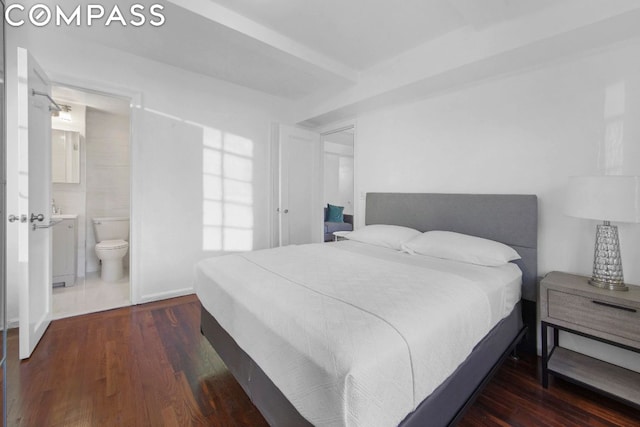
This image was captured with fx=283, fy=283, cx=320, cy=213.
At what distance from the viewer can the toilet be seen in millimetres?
3689

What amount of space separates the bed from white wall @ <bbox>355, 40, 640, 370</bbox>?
0.78 feet

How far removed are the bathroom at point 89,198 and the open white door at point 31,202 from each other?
33.7 inches

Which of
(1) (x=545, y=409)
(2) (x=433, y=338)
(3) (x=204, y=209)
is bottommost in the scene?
(1) (x=545, y=409)

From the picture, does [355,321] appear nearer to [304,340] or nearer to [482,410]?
[304,340]

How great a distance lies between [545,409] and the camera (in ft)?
5.27

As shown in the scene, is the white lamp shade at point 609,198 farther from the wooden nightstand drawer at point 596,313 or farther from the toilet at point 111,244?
the toilet at point 111,244

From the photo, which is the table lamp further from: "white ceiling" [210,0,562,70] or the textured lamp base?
"white ceiling" [210,0,562,70]

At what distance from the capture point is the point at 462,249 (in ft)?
7.07

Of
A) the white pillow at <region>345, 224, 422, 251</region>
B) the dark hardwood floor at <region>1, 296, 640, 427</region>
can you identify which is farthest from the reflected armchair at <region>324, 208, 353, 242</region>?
the dark hardwood floor at <region>1, 296, 640, 427</region>

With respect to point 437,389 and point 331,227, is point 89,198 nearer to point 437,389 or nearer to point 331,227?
point 331,227

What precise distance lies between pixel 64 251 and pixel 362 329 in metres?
4.14

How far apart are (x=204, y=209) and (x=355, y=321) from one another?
9.15ft

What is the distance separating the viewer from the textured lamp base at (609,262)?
173 centimetres

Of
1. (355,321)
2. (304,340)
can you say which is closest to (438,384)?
(355,321)
